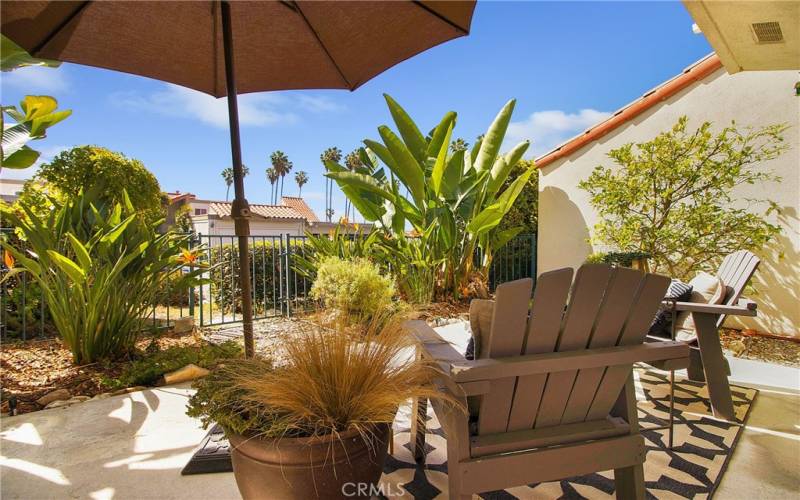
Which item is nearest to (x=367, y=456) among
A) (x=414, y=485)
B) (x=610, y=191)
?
(x=414, y=485)

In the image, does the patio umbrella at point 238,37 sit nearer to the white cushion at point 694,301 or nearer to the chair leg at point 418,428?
the chair leg at point 418,428

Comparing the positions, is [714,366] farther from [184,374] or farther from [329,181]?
[329,181]

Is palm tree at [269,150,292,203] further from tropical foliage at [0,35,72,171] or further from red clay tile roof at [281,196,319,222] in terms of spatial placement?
tropical foliage at [0,35,72,171]

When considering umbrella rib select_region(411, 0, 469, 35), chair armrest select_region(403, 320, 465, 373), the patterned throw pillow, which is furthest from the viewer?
the patterned throw pillow

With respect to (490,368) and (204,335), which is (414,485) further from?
(204,335)

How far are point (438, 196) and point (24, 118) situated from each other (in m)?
4.35

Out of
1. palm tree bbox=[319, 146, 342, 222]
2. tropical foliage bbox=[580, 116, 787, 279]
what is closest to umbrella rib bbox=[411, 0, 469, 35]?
tropical foliage bbox=[580, 116, 787, 279]

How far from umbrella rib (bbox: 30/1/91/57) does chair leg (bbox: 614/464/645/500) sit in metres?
3.06

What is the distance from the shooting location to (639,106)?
19.5 feet

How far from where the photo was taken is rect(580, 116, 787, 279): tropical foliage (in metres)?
4.80

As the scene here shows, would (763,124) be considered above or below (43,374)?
above

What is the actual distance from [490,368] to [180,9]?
2.17 metres

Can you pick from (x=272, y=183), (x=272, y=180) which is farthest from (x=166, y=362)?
(x=272, y=183)

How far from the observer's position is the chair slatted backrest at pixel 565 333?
147cm
